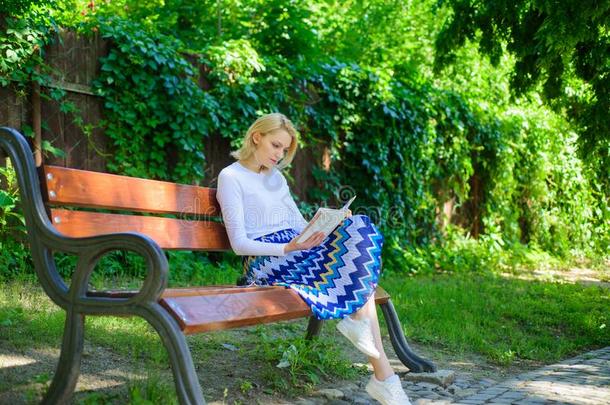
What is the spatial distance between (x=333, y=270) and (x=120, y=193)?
1.00 m

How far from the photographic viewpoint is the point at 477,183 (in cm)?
1051

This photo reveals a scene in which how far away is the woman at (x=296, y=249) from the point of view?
2900 millimetres

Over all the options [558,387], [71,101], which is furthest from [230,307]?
[71,101]

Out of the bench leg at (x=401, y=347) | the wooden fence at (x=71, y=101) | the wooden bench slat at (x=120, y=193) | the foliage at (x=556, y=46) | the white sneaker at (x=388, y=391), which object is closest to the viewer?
the wooden bench slat at (x=120, y=193)

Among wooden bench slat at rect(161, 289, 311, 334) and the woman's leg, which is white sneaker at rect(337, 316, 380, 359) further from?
wooden bench slat at rect(161, 289, 311, 334)

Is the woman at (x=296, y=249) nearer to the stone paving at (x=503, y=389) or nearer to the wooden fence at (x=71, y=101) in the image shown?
the stone paving at (x=503, y=389)

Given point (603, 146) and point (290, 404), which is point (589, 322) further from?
point (290, 404)

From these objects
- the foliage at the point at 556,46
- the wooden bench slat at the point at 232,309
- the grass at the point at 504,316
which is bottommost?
the grass at the point at 504,316

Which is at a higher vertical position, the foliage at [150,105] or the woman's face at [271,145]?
the foliage at [150,105]

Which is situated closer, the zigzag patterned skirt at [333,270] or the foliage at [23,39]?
the zigzag patterned skirt at [333,270]

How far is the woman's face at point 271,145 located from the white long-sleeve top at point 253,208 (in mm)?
99

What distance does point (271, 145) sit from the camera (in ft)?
11.4

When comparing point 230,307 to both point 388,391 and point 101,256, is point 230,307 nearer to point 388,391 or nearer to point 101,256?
point 101,256

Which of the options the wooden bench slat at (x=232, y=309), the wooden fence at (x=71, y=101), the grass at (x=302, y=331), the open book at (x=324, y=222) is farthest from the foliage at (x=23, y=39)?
the wooden bench slat at (x=232, y=309)
